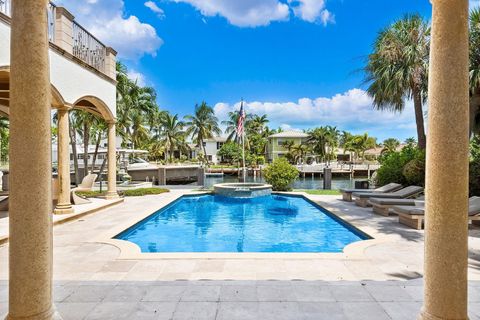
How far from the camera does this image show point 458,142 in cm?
276

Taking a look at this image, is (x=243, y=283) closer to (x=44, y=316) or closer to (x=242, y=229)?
(x=44, y=316)

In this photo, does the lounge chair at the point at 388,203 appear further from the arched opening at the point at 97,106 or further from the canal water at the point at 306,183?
the canal water at the point at 306,183

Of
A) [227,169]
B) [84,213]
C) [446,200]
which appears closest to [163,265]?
[446,200]

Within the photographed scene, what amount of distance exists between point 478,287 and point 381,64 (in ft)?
58.3

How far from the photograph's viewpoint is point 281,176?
20.4 m

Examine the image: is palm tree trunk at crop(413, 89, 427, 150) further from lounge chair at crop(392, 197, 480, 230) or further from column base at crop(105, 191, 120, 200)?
column base at crop(105, 191, 120, 200)

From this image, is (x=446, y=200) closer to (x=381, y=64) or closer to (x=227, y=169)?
(x=381, y=64)

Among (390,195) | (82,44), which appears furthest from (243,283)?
(82,44)

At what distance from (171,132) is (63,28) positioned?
4552cm

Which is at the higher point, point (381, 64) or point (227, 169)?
point (381, 64)

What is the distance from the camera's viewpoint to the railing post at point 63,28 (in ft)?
35.7

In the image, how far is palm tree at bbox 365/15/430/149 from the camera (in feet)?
59.7

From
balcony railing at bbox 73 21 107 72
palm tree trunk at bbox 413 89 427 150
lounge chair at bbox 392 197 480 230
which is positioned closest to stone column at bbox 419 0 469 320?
lounge chair at bbox 392 197 480 230

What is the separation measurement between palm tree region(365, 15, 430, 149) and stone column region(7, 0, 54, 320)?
63.8 ft
